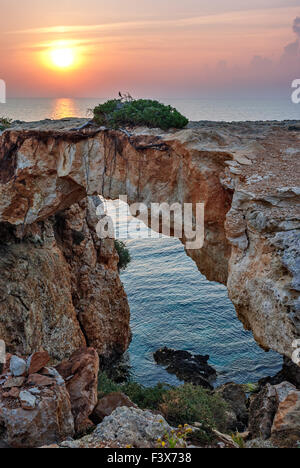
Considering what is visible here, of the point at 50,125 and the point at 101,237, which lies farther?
the point at 101,237

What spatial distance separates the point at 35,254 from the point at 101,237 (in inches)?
209

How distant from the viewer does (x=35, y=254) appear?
17844 mm

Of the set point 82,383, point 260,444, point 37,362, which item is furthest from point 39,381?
point 260,444

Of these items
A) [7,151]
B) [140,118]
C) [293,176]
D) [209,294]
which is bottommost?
[209,294]

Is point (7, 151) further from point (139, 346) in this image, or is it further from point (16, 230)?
point (139, 346)

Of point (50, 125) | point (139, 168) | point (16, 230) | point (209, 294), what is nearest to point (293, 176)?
point (139, 168)

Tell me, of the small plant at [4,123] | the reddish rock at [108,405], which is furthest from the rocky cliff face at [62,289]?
the reddish rock at [108,405]

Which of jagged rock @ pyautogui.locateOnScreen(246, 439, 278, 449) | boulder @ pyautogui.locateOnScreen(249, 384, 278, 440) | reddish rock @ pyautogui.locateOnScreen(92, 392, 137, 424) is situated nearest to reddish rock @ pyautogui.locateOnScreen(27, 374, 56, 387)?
reddish rock @ pyautogui.locateOnScreen(92, 392, 137, 424)

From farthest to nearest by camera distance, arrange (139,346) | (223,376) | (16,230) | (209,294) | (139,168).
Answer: (209,294)
(139,346)
(223,376)
(16,230)
(139,168)

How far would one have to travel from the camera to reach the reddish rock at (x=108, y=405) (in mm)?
10875

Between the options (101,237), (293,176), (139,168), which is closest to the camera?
(293,176)

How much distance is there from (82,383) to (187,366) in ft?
37.5

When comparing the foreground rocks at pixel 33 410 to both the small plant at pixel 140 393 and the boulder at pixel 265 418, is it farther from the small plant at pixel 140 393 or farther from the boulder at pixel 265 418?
the small plant at pixel 140 393

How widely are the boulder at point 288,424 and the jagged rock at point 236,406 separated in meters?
5.19
